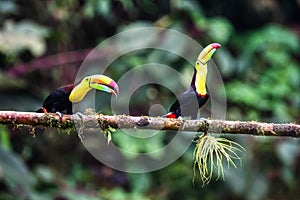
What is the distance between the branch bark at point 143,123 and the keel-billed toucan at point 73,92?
0.09 ft

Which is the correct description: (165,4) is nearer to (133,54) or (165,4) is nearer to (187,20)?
(187,20)

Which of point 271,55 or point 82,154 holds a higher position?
point 271,55

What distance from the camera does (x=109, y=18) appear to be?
416 centimetres

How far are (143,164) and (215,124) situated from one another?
2474mm

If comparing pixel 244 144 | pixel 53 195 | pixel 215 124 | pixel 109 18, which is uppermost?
pixel 109 18

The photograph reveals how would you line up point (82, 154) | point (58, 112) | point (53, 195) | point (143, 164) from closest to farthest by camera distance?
point (58, 112), point (53, 195), point (143, 164), point (82, 154)

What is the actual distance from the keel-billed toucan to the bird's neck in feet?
0.60

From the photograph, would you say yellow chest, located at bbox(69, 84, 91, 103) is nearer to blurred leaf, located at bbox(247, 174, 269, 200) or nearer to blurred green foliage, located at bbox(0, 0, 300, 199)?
blurred green foliage, located at bbox(0, 0, 300, 199)

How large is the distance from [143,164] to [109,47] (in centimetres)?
86

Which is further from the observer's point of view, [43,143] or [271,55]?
[271,55]

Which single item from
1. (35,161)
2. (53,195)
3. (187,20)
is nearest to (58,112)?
(53,195)

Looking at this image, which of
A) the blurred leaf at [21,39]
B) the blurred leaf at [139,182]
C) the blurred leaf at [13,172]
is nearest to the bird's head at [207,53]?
the blurred leaf at [13,172]

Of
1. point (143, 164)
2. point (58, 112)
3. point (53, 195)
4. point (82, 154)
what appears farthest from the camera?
point (82, 154)

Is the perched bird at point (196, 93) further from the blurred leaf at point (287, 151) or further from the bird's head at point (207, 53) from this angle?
the blurred leaf at point (287, 151)
